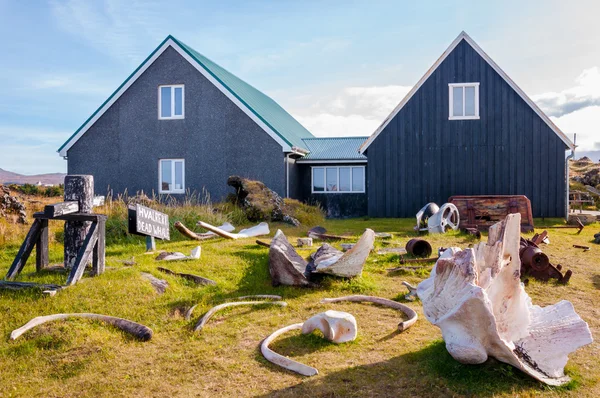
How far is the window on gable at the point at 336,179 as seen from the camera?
2170cm

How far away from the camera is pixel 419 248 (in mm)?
9625

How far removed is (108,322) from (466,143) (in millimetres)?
15105

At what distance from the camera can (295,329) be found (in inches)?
225

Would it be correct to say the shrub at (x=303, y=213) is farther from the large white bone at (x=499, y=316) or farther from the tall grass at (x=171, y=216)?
the large white bone at (x=499, y=316)

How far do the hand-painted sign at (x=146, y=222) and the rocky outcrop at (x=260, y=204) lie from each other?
6232 mm

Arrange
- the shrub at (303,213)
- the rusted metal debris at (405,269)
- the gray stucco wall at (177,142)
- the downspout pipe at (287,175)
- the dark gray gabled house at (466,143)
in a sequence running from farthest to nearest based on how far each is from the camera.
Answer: the gray stucco wall at (177,142)
the downspout pipe at (287,175)
the dark gray gabled house at (466,143)
the shrub at (303,213)
the rusted metal debris at (405,269)

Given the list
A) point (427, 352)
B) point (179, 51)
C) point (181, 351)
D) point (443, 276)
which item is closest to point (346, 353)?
point (427, 352)

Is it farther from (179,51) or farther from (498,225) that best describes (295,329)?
(179,51)

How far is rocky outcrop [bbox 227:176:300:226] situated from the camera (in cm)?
1541

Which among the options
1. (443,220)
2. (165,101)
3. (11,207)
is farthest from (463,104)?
(11,207)

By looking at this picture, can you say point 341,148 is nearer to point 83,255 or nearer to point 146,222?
point 146,222

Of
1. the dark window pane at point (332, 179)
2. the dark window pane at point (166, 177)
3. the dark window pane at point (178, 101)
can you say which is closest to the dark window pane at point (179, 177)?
the dark window pane at point (166, 177)

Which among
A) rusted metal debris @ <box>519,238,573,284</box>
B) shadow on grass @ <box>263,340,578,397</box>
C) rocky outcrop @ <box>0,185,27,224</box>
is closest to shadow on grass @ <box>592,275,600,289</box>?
rusted metal debris @ <box>519,238,573,284</box>

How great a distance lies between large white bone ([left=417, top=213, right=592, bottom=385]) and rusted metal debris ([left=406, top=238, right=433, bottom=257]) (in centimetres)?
448
